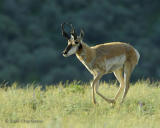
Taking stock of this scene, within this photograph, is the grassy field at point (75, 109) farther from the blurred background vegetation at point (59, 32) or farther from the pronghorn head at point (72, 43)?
the blurred background vegetation at point (59, 32)

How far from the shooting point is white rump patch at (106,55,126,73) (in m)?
12.0

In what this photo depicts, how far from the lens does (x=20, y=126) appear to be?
9109mm

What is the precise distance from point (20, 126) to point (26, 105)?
2.05 meters

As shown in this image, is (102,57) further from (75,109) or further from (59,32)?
(59,32)

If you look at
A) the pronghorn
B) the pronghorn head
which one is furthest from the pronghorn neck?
the pronghorn head

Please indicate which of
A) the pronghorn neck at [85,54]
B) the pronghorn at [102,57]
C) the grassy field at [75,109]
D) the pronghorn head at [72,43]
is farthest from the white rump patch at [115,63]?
the pronghorn head at [72,43]

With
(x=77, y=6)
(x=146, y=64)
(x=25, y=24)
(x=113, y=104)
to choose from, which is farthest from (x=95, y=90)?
(x=77, y=6)

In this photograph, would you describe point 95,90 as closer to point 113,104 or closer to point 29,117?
point 113,104

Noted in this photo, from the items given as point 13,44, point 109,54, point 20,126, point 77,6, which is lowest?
point 20,126

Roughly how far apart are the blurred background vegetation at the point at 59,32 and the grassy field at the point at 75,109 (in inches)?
2054

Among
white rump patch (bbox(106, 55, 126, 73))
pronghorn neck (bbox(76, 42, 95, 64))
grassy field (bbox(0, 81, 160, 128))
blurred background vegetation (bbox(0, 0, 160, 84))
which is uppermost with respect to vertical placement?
blurred background vegetation (bbox(0, 0, 160, 84))

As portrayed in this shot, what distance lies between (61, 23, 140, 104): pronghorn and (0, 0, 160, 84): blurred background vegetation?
52378 mm

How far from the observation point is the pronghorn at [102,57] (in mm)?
11581

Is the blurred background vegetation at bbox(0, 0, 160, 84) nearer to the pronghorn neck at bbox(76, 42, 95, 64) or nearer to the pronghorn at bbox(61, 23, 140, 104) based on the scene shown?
the pronghorn at bbox(61, 23, 140, 104)
